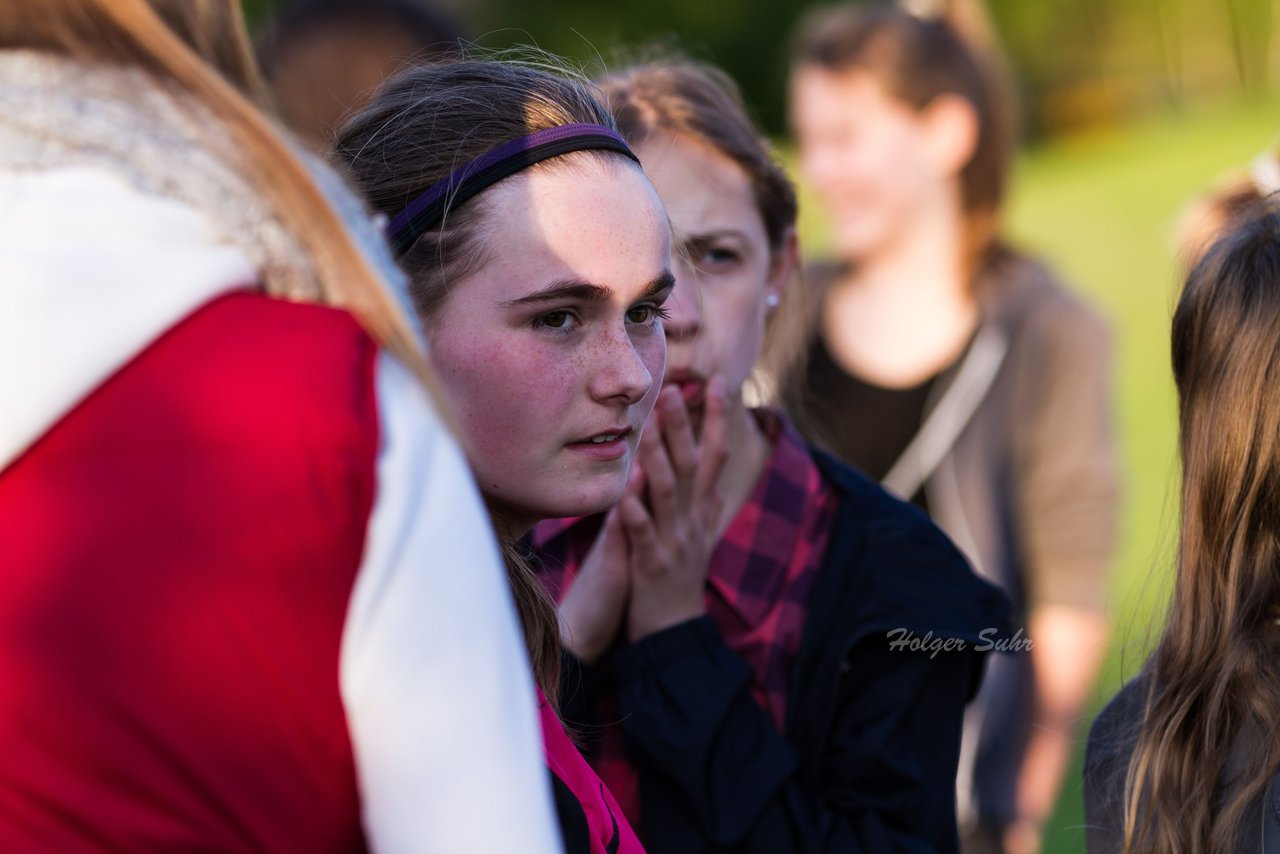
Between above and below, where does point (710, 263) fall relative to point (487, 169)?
below

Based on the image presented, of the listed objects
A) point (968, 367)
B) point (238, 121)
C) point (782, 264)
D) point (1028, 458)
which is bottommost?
point (1028, 458)

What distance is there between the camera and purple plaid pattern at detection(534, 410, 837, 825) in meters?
2.17

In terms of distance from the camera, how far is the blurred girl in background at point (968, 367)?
3.86 m

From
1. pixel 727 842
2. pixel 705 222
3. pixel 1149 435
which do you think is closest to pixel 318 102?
pixel 705 222

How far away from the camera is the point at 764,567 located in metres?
2.26

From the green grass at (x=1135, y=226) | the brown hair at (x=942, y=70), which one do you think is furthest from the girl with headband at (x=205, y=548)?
the green grass at (x=1135, y=226)

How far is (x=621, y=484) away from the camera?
178cm

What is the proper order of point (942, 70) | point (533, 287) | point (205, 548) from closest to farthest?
point (205, 548) < point (533, 287) < point (942, 70)

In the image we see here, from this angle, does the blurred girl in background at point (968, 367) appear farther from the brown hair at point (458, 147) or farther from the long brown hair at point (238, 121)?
the long brown hair at point (238, 121)

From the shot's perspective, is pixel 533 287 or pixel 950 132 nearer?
pixel 533 287

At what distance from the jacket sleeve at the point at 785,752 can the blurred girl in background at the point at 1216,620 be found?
0.24 m

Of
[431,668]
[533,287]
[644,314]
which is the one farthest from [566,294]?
[431,668]

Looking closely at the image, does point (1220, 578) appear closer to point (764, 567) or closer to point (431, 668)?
point (764, 567)

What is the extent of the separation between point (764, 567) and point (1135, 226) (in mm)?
17466
